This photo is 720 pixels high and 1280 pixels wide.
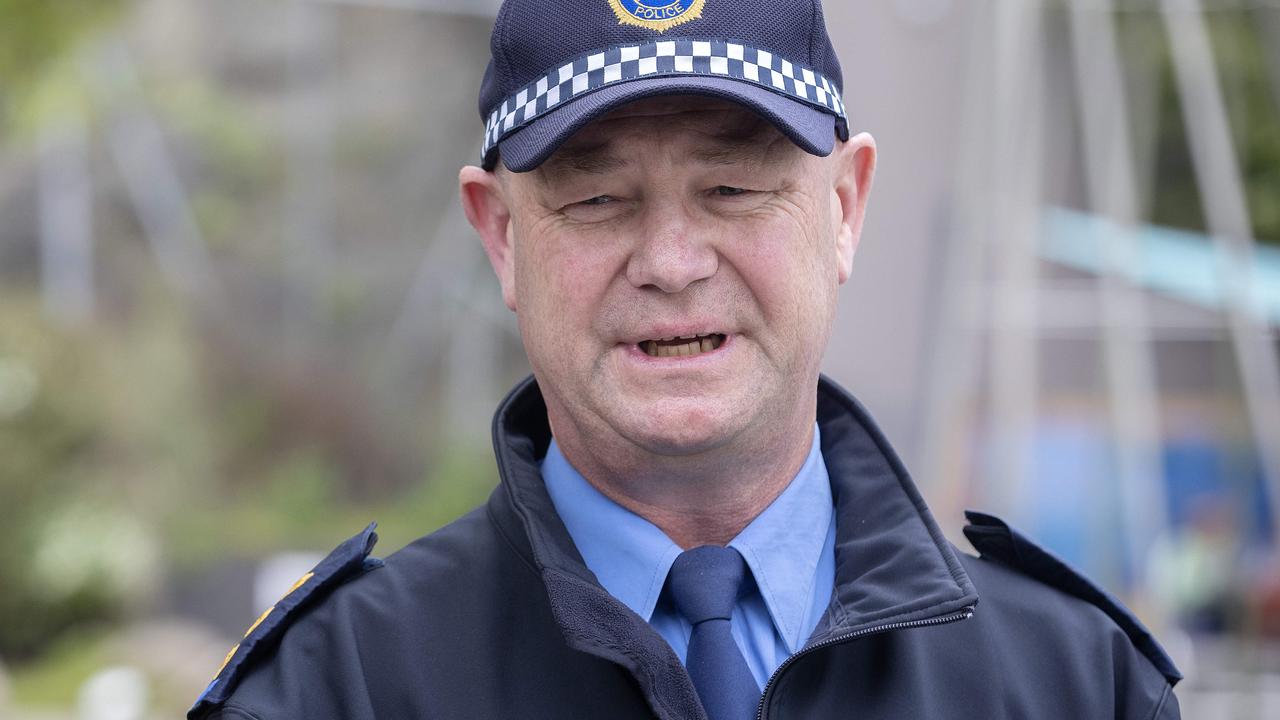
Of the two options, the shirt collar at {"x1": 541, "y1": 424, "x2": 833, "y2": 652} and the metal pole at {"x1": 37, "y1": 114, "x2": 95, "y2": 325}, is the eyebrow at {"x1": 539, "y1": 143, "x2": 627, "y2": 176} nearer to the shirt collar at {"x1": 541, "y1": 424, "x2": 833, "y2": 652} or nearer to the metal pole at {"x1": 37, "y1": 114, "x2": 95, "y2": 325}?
the shirt collar at {"x1": 541, "y1": 424, "x2": 833, "y2": 652}

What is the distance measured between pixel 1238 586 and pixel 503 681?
6.93m

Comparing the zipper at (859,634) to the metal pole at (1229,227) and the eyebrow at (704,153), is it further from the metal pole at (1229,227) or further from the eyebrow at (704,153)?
the metal pole at (1229,227)

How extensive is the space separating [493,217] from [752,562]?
1.82 ft

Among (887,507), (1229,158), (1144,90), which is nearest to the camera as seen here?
(887,507)

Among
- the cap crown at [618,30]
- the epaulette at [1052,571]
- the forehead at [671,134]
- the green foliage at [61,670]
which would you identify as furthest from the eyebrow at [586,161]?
the green foliage at [61,670]

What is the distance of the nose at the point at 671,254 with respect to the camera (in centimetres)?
169

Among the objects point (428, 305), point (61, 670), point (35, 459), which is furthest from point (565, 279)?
point (428, 305)

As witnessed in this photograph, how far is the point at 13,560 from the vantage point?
349 inches

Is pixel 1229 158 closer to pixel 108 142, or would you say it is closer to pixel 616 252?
pixel 616 252

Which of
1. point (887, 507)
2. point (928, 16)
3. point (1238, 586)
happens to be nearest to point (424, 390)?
point (928, 16)

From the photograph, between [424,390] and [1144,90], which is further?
[424,390]

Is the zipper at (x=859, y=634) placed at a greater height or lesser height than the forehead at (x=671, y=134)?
lesser

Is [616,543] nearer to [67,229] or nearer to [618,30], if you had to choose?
[618,30]

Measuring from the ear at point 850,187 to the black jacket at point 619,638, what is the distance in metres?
0.27
